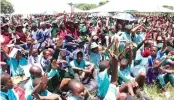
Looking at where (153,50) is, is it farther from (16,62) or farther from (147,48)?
(16,62)

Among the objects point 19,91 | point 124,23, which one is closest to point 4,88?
point 19,91

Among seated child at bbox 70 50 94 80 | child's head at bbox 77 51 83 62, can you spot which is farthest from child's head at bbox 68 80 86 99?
child's head at bbox 77 51 83 62

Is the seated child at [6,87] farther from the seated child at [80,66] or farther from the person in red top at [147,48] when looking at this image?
the person in red top at [147,48]

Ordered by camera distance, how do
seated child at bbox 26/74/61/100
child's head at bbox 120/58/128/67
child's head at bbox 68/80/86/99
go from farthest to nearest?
1. child's head at bbox 120/58/128/67
2. child's head at bbox 68/80/86/99
3. seated child at bbox 26/74/61/100

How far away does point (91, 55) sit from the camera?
7684 millimetres

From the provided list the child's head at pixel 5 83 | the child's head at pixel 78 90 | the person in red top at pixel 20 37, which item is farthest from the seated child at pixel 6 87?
the person in red top at pixel 20 37

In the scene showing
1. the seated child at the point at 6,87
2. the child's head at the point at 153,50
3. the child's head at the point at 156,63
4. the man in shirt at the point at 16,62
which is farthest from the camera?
the man in shirt at the point at 16,62

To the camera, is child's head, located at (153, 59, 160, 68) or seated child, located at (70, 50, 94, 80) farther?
child's head, located at (153, 59, 160, 68)

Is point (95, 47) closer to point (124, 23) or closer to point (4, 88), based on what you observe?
point (124, 23)

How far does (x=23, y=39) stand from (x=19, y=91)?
4.65 meters

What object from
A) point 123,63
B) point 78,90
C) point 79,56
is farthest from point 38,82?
point 79,56

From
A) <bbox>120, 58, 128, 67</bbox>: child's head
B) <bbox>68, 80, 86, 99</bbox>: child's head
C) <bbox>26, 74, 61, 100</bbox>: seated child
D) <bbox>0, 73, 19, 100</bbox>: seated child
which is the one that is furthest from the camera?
<bbox>120, 58, 128, 67</bbox>: child's head

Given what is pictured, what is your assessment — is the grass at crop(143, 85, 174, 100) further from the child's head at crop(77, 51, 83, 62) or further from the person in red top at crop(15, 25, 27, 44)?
the person in red top at crop(15, 25, 27, 44)

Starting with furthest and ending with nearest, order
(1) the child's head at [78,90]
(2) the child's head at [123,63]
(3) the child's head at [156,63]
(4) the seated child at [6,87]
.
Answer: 1. (3) the child's head at [156,63]
2. (2) the child's head at [123,63]
3. (1) the child's head at [78,90]
4. (4) the seated child at [6,87]
